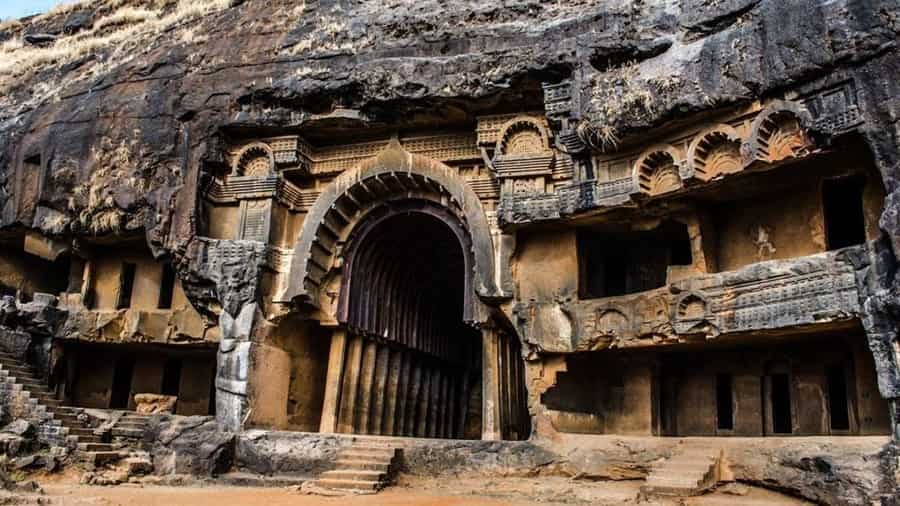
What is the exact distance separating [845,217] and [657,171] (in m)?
3.53

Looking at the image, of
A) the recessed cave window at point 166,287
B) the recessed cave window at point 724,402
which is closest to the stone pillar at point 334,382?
the recessed cave window at point 166,287

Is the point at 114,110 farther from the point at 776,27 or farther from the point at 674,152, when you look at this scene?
the point at 776,27

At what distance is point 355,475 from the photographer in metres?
12.7

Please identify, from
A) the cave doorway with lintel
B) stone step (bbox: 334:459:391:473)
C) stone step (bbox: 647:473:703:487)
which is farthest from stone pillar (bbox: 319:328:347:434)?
stone step (bbox: 647:473:703:487)

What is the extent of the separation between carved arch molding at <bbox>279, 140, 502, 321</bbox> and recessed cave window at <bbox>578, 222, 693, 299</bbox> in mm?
2286

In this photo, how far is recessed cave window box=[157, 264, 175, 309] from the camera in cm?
2011

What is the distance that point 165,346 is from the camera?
19.4 m

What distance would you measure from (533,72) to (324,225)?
594 centimetres

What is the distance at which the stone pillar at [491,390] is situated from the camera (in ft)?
49.4

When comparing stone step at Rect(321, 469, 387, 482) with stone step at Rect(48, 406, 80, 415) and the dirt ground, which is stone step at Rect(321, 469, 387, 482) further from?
stone step at Rect(48, 406, 80, 415)

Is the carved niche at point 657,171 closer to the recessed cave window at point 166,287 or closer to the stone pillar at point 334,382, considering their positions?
the stone pillar at point 334,382

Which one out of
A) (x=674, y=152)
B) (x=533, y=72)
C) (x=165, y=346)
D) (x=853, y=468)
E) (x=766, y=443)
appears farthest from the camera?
(x=165, y=346)

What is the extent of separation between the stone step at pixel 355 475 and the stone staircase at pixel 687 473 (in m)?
4.42

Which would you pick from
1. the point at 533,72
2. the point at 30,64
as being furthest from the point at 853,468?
the point at 30,64
